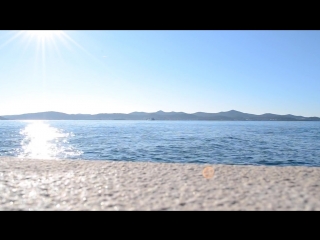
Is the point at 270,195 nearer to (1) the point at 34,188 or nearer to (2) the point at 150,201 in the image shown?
(2) the point at 150,201

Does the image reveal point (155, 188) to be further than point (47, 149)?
No

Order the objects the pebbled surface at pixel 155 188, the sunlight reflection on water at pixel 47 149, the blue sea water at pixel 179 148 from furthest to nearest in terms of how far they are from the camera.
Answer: the sunlight reflection on water at pixel 47 149, the blue sea water at pixel 179 148, the pebbled surface at pixel 155 188

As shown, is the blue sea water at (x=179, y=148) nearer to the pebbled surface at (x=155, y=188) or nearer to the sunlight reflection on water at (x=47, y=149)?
the sunlight reflection on water at (x=47, y=149)

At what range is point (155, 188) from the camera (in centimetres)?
533

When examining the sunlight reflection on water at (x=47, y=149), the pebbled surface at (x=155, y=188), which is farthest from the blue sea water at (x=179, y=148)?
the pebbled surface at (x=155, y=188)

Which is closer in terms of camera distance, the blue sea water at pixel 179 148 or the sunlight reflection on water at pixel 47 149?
the blue sea water at pixel 179 148

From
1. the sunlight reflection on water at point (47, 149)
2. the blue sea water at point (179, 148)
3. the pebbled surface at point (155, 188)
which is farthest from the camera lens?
the sunlight reflection on water at point (47, 149)

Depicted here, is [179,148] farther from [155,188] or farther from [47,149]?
[155,188]

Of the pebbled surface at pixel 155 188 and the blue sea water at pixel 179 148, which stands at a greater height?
the pebbled surface at pixel 155 188

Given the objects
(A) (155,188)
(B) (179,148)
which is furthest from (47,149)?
(A) (155,188)

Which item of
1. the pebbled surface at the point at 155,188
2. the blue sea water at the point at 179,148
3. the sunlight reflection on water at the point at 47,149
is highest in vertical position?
the pebbled surface at the point at 155,188

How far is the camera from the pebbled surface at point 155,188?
4316 mm
